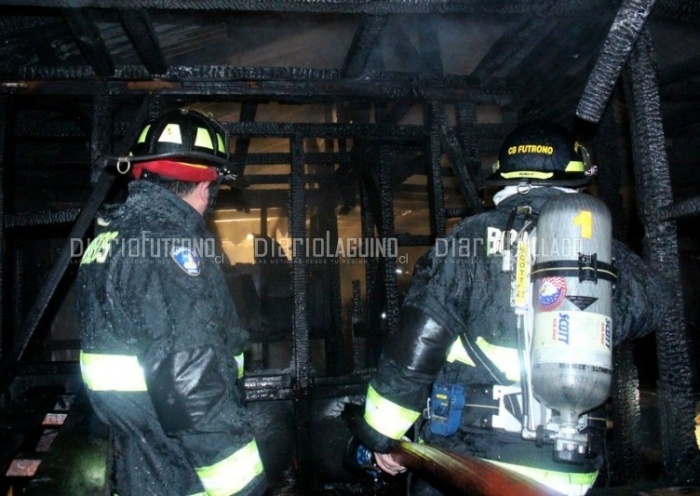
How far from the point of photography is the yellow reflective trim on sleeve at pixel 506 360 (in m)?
2.20

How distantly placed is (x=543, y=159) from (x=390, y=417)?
1.36 metres

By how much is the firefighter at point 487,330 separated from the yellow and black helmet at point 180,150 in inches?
44.0

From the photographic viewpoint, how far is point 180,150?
2236 mm

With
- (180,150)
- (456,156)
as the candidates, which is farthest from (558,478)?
(456,156)

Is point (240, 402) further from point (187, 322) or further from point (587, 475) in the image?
point (587, 475)

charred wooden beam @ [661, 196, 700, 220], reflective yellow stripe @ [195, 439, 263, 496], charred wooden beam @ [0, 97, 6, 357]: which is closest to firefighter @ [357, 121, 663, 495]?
charred wooden beam @ [661, 196, 700, 220]

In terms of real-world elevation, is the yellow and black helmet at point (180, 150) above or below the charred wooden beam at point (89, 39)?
below

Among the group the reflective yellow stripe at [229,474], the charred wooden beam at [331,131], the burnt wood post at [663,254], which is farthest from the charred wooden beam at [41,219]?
the burnt wood post at [663,254]

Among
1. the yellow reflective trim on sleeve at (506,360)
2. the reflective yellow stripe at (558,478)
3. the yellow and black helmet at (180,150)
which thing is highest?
the yellow and black helmet at (180,150)

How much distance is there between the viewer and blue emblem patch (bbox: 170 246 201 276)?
1880 mm

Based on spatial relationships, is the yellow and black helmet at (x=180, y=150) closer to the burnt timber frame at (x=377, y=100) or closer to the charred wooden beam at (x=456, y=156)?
the burnt timber frame at (x=377, y=100)

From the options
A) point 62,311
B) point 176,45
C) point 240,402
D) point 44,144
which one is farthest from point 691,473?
point 62,311

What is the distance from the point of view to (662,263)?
267 centimetres

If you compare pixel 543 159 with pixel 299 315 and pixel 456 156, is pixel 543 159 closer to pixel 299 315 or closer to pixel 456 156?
pixel 456 156
